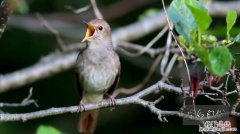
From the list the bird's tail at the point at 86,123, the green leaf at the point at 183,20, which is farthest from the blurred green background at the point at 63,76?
the green leaf at the point at 183,20

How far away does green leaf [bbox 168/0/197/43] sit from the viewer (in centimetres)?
288

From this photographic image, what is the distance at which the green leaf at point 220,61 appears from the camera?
9.06ft

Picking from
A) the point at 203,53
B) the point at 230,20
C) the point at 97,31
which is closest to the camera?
the point at 203,53

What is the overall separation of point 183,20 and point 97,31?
2.10m

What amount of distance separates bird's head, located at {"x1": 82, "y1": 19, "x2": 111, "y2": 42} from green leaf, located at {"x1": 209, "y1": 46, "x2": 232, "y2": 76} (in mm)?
2156

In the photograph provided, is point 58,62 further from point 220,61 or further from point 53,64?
point 220,61

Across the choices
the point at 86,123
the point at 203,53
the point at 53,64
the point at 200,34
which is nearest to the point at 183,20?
the point at 200,34

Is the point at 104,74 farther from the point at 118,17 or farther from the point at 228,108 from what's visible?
the point at 118,17

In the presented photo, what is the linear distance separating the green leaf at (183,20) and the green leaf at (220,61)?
153 millimetres

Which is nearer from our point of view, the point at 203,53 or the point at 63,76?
the point at 203,53

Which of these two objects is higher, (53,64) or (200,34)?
(200,34)

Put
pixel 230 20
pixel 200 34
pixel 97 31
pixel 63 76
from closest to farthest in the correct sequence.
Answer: pixel 200 34
pixel 230 20
pixel 97 31
pixel 63 76

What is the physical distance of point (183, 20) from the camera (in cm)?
290

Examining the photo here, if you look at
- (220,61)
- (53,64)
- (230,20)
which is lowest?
(53,64)
